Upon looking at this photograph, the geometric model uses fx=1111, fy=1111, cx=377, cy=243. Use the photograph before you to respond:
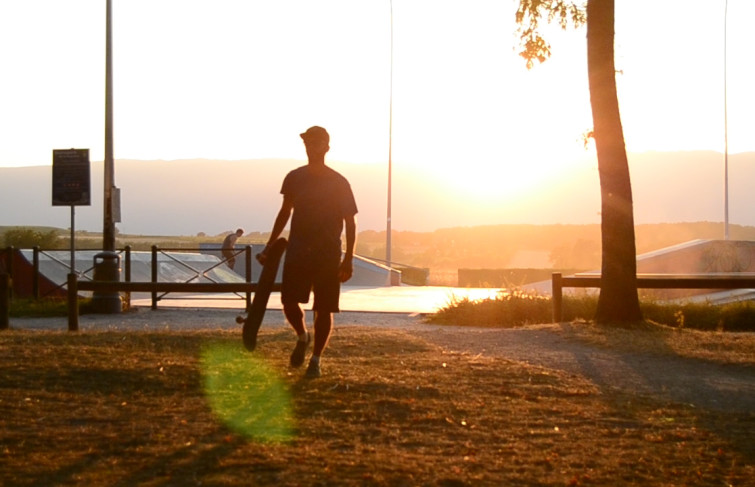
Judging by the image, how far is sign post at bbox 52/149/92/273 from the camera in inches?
698

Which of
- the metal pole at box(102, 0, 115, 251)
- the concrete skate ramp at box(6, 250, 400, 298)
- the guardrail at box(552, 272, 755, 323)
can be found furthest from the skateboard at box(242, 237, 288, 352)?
the metal pole at box(102, 0, 115, 251)

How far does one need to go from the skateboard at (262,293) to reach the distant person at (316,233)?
0.20ft

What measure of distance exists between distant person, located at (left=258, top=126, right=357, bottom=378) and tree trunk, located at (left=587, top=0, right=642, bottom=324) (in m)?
6.71

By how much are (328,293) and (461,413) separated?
158cm

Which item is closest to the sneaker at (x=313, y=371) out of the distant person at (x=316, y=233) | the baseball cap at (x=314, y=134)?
the distant person at (x=316, y=233)

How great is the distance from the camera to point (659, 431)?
701cm

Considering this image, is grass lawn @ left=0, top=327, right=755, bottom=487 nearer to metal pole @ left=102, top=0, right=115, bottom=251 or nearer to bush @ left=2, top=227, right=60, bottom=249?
metal pole @ left=102, top=0, right=115, bottom=251

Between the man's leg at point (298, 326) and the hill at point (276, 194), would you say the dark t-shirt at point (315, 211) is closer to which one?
the man's leg at point (298, 326)

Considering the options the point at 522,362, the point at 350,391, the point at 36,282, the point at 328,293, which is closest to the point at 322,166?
the point at 328,293

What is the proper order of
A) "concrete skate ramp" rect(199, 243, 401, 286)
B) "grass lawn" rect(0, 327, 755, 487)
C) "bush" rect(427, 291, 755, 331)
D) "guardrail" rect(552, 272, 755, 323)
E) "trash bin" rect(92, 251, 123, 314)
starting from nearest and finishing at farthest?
"grass lawn" rect(0, 327, 755, 487)
"guardrail" rect(552, 272, 755, 323)
"bush" rect(427, 291, 755, 331)
"trash bin" rect(92, 251, 123, 314)
"concrete skate ramp" rect(199, 243, 401, 286)

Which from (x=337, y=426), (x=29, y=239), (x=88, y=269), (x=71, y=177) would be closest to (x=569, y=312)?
(x=71, y=177)

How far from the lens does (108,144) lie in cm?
2000

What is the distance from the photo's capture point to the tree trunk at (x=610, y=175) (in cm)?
1439

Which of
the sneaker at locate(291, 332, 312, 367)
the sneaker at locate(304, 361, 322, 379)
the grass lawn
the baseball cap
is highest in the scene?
the baseball cap
